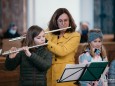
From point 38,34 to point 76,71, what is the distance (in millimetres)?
589

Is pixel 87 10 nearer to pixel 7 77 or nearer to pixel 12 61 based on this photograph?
pixel 7 77

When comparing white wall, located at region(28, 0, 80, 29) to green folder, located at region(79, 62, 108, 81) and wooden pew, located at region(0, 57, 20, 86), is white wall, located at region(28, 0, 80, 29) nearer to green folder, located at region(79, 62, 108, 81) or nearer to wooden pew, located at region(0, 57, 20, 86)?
wooden pew, located at region(0, 57, 20, 86)

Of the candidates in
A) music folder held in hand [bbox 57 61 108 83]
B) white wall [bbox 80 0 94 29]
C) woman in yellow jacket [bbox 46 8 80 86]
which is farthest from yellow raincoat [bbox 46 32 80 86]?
white wall [bbox 80 0 94 29]

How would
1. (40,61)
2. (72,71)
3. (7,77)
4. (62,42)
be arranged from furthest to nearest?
(7,77)
(62,42)
(72,71)
(40,61)

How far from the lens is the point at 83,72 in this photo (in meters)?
5.65

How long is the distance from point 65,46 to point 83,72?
456 millimetres

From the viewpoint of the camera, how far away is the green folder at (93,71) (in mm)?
5594

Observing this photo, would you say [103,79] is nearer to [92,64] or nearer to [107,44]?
[92,64]

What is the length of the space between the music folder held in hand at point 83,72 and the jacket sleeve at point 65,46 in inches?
14.2

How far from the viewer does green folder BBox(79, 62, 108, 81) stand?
18.4 ft

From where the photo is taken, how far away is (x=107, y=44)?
33.1ft

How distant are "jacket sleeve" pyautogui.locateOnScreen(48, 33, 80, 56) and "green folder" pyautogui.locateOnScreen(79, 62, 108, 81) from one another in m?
0.39

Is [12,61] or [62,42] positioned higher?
[62,42]

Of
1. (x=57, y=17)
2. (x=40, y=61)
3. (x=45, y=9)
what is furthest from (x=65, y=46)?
(x=45, y=9)
